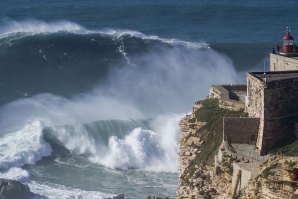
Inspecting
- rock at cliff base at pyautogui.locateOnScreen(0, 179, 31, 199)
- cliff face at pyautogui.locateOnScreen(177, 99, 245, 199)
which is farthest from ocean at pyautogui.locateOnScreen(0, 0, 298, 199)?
cliff face at pyautogui.locateOnScreen(177, 99, 245, 199)

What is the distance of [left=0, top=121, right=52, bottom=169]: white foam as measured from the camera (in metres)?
53.0

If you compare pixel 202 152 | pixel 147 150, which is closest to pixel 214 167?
pixel 202 152

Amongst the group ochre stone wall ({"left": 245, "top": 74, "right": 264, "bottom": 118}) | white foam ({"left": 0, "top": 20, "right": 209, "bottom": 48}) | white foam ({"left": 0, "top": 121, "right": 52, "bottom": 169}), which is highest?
white foam ({"left": 0, "top": 20, "right": 209, "bottom": 48})

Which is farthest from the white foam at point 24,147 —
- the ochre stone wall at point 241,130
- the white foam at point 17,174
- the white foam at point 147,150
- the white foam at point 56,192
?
the ochre stone wall at point 241,130

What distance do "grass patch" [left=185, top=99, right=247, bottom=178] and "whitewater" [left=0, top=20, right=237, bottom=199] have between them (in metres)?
13.0

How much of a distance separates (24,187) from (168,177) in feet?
25.1

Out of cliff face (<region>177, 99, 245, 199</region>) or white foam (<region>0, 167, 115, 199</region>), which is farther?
white foam (<region>0, 167, 115, 199</region>)

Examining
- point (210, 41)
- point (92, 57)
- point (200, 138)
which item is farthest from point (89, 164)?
point (210, 41)

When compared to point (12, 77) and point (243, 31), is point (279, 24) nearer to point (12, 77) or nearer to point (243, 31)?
point (243, 31)

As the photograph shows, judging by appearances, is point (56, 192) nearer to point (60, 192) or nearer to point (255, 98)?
point (60, 192)

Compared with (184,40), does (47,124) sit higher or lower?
lower

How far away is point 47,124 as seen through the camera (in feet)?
204

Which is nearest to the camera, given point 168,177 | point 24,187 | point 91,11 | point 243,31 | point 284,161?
point 284,161

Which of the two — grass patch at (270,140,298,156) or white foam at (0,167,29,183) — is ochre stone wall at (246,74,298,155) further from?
white foam at (0,167,29,183)
